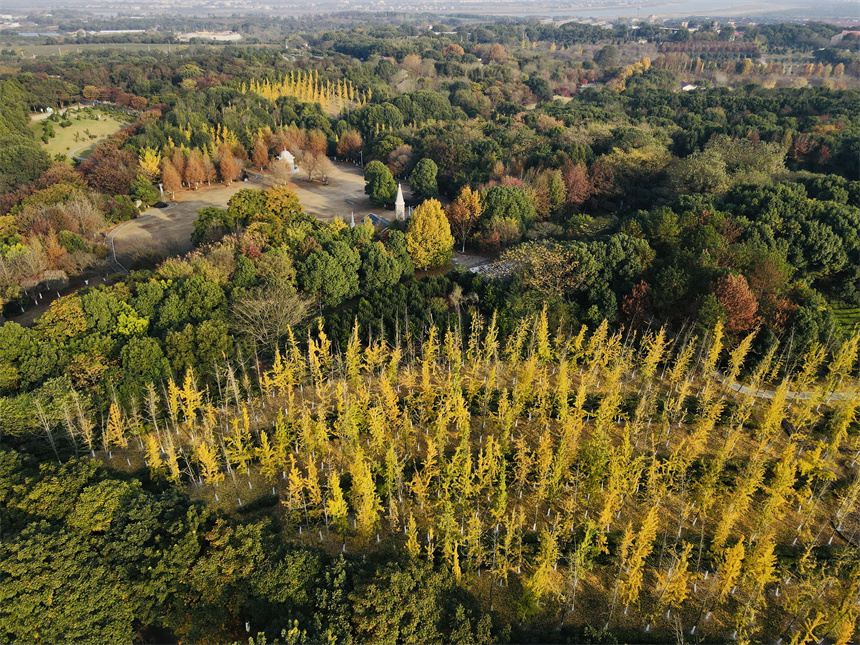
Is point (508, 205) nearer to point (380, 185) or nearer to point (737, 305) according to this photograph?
point (380, 185)

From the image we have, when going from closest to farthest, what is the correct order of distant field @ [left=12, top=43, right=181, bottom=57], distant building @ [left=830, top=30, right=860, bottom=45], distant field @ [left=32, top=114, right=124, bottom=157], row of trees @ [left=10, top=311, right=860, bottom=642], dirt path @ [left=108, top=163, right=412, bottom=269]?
row of trees @ [left=10, top=311, right=860, bottom=642]
dirt path @ [left=108, top=163, right=412, bottom=269]
distant field @ [left=32, top=114, right=124, bottom=157]
distant building @ [left=830, top=30, right=860, bottom=45]
distant field @ [left=12, top=43, right=181, bottom=57]

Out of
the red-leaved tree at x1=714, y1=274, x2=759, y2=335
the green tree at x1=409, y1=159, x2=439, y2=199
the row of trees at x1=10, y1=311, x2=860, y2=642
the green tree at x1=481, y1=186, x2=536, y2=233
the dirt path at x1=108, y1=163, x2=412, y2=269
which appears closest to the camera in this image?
the row of trees at x1=10, y1=311, x2=860, y2=642

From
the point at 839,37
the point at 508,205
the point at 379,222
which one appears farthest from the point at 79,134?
the point at 839,37

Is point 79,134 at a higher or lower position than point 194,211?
higher

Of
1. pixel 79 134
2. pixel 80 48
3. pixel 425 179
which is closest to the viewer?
pixel 425 179

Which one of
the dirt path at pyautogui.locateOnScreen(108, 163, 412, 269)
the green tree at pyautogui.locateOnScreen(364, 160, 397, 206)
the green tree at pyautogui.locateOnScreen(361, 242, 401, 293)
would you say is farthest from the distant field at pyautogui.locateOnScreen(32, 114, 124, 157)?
the green tree at pyautogui.locateOnScreen(361, 242, 401, 293)

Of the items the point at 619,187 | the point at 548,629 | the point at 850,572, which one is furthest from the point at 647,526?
the point at 619,187

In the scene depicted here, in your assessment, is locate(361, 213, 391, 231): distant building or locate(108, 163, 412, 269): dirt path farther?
locate(361, 213, 391, 231): distant building

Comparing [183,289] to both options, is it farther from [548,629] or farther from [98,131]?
[98,131]

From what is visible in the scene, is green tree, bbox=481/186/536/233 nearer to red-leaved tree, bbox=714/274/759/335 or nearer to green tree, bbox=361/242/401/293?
green tree, bbox=361/242/401/293
